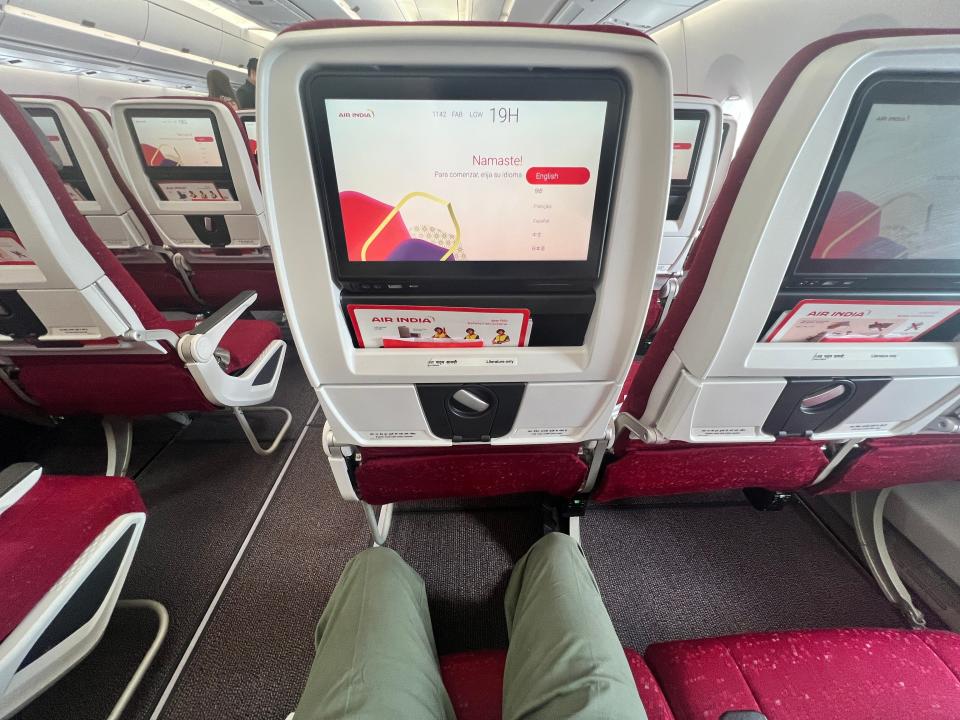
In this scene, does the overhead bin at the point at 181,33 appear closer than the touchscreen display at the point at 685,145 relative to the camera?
No

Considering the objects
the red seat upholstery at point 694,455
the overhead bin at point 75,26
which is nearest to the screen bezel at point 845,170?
the red seat upholstery at point 694,455

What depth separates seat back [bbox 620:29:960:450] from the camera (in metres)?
0.57

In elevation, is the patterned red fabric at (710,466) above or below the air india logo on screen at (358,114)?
below

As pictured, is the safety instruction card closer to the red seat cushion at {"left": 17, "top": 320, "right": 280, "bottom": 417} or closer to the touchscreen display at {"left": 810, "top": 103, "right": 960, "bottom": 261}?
the touchscreen display at {"left": 810, "top": 103, "right": 960, "bottom": 261}

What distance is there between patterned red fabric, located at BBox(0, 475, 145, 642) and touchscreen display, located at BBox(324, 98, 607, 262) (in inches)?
43.7

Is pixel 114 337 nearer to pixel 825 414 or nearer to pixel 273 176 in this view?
pixel 273 176

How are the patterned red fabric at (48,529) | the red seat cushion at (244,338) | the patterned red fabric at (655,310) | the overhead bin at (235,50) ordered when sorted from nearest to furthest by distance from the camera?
the patterned red fabric at (48,529)
the red seat cushion at (244,338)
the patterned red fabric at (655,310)
the overhead bin at (235,50)

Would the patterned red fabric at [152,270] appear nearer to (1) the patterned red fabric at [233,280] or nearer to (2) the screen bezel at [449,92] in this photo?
(1) the patterned red fabric at [233,280]

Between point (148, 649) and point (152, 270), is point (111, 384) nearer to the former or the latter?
point (148, 649)

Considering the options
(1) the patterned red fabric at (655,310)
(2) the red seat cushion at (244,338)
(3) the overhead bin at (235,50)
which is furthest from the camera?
(3) the overhead bin at (235,50)

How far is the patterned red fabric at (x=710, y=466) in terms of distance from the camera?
1.08 metres

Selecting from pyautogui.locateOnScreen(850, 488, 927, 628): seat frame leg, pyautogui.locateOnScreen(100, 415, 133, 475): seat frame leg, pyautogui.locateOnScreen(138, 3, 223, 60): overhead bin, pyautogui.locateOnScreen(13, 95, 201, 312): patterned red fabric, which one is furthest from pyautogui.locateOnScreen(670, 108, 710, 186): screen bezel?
pyautogui.locateOnScreen(138, 3, 223, 60): overhead bin

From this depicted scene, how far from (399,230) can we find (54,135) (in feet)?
9.63

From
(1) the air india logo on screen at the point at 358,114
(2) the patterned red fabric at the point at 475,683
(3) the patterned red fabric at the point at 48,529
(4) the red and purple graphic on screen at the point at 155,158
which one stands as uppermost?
(1) the air india logo on screen at the point at 358,114
